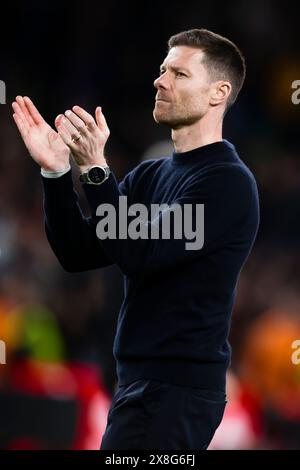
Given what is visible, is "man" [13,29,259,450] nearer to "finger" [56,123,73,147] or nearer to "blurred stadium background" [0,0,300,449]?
"finger" [56,123,73,147]

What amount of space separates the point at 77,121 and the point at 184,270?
1.68 feet

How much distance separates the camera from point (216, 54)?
3.37 meters

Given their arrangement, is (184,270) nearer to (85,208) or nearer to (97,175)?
(97,175)

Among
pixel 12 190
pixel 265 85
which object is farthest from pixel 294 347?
pixel 265 85

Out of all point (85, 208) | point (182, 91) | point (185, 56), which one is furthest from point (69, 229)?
Result: point (85, 208)

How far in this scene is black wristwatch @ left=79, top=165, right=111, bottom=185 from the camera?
→ 307 centimetres

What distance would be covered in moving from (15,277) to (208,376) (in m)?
4.21

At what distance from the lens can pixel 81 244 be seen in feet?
10.9

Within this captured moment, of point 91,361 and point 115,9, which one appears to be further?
point 115,9

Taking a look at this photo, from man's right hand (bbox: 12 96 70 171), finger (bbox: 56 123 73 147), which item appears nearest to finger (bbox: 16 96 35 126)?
man's right hand (bbox: 12 96 70 171)

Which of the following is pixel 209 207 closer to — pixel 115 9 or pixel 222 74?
pixel 222 74

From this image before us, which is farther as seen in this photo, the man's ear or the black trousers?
the man's ear

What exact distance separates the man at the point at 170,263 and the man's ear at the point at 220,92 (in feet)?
0.15

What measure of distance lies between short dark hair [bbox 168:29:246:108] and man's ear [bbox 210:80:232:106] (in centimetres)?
2
